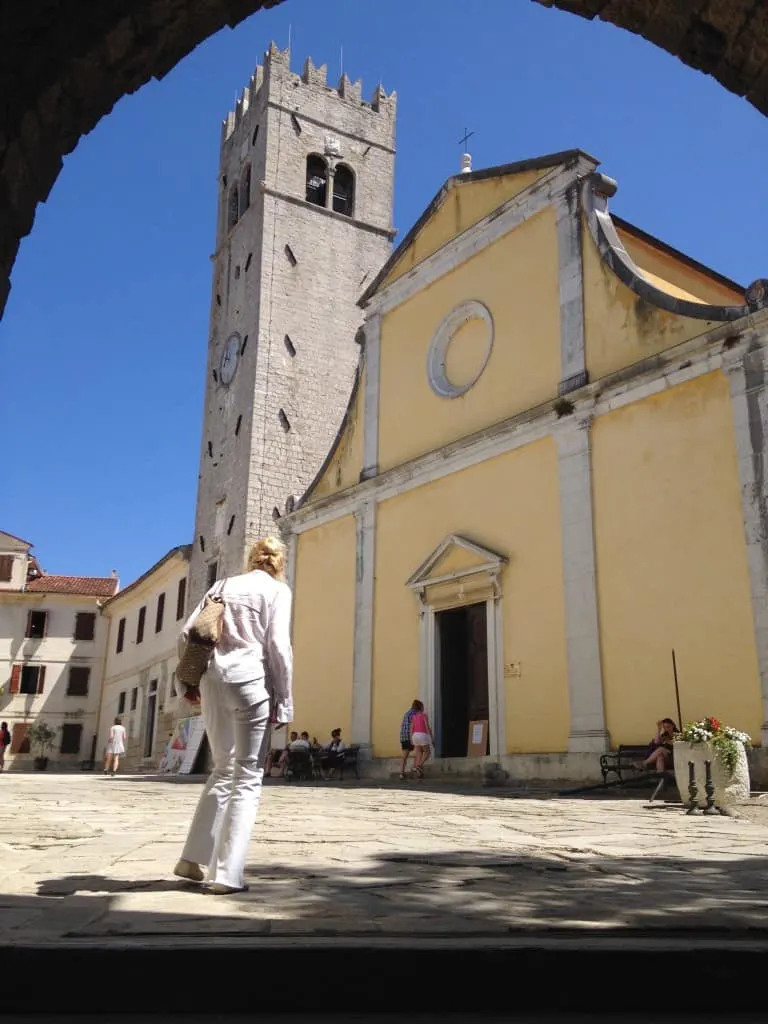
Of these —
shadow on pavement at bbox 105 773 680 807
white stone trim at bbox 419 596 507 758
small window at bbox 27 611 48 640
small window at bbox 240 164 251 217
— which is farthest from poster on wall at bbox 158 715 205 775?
small window at bbox 27 611 48 640

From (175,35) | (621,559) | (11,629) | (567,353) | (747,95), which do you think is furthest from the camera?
(11,629)

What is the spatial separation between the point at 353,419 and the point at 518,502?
5423 millimetres

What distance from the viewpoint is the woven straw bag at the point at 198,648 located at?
3.54 metres

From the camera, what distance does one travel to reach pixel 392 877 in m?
3.64

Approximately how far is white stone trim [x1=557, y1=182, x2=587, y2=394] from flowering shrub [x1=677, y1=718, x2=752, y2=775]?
230 inches

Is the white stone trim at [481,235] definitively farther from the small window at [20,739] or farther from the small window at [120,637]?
the small window at [20,739]

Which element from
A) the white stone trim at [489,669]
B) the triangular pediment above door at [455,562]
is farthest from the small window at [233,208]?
the white stone trim at [489,669]

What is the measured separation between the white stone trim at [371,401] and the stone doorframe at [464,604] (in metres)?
2.83

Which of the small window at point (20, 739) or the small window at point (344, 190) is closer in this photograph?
the small window at point (344, 190)

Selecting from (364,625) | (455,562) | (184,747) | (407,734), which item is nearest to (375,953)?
(407,734)

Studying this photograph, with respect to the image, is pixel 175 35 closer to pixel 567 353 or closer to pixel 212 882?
pixel 212 882

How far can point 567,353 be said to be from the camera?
13602mm

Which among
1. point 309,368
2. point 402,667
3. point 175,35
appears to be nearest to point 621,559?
point 402,667

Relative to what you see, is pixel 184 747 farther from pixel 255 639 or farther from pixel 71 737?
pixel 255 639
